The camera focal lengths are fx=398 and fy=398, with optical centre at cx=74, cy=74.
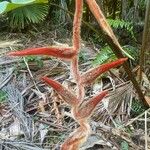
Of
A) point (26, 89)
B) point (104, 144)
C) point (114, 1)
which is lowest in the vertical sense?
point (104, 144)

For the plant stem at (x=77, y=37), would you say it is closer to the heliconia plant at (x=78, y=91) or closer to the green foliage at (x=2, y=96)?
the heliconia plant at (x=78, y=91)

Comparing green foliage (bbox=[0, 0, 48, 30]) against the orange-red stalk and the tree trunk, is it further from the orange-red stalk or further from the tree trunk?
the orange-red stalk

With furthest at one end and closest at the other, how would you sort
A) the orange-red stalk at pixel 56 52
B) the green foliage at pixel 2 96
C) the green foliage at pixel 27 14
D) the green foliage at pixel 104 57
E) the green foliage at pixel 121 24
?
the green foliage at pixel 27 14
the green foliage at pixel 121 24
the green foliage at pixel 104 57
the green foliage at pixel 2 96
the orange-red stalk at pixel 56 52

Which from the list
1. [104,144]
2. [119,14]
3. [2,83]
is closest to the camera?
[104,144]

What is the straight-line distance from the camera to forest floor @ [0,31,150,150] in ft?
5.07

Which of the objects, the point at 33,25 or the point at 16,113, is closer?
the point at 16,113

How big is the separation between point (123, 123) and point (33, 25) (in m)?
1.34

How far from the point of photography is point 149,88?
73.1 inches

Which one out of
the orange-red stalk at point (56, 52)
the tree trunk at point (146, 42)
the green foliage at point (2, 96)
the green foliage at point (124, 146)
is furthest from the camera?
the green foliage at point (2, 96)

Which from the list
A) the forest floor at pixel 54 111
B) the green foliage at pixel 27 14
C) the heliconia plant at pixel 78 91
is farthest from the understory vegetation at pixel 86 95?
the heliconia plant at pixel 78 91

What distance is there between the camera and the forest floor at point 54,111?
1546 millimetres

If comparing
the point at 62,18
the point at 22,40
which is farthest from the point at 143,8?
the point at 22,40

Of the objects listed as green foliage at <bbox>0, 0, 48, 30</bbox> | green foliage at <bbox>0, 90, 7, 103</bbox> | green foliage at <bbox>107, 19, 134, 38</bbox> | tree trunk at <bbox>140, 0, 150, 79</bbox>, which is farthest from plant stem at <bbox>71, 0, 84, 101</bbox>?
green foliage at <bbox>0, 0, 48, 30</bbox>

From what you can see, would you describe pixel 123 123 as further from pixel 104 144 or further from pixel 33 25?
pixel 33 25
